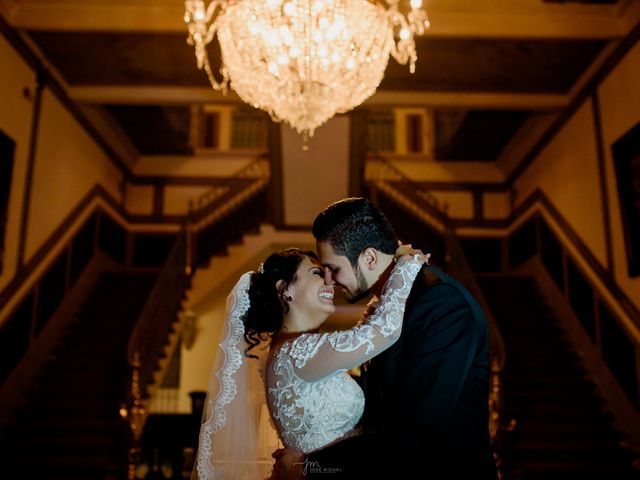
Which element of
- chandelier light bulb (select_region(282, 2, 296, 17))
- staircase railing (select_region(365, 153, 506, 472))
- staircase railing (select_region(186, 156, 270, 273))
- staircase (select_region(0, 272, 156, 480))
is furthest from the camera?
staircase railing (select_region(186, 156, 270, 273))

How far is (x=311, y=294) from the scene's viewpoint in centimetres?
267

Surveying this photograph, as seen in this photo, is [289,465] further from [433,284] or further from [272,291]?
[433,284]

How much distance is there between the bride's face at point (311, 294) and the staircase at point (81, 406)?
415cm

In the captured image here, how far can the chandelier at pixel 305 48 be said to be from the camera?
4.67m

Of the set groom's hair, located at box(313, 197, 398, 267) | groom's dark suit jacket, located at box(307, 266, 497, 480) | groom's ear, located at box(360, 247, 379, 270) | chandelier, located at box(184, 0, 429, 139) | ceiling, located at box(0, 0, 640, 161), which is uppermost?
ceiling, located at box(0, 0, 640, 161)

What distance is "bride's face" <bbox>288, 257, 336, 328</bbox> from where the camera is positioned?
2.66 m

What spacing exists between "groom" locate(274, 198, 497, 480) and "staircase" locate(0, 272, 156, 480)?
4679 mm

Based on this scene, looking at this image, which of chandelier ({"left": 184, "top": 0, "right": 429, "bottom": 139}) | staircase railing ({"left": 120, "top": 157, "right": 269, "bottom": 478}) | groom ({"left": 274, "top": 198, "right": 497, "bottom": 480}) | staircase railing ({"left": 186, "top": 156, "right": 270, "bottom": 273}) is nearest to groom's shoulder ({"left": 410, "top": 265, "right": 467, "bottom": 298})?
groom ({"left": 274, "top": 198, "right": 497, "bottom": 480})

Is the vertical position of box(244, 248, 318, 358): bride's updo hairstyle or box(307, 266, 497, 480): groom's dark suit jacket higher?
box(244, 248, 318, 358): bride's updo hairstyle

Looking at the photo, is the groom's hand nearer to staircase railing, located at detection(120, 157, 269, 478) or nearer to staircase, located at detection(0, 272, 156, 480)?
staircase railing, located at detection(120, 157, 269, 478)

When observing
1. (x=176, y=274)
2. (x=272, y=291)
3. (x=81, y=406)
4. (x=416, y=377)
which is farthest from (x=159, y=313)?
(x=416, y=377)

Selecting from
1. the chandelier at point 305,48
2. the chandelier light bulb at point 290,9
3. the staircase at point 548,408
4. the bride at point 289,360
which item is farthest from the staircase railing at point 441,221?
the chandelier light bulb at point 290,9

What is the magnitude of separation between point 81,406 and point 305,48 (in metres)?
4.95

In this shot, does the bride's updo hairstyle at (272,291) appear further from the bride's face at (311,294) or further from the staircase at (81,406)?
the staircase at (81,406)
